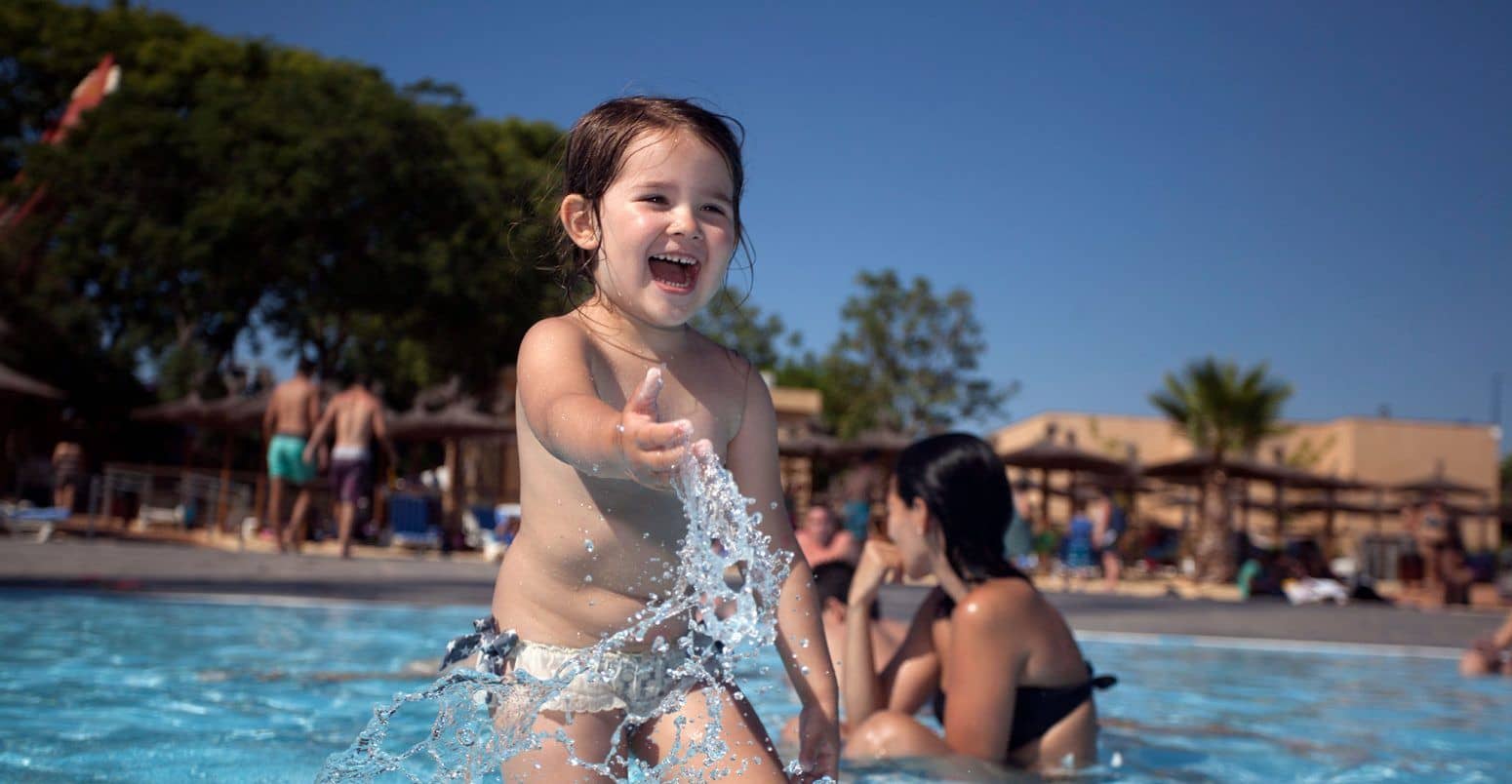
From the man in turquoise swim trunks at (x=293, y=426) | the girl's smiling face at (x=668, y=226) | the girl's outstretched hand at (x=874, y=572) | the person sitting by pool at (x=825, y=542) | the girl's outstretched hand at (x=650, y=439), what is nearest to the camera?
the girl's outstretched hand at (x=650, y=439)

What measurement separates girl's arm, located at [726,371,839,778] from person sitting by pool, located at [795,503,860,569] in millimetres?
2716

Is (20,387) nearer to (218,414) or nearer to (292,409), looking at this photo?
(218,414)

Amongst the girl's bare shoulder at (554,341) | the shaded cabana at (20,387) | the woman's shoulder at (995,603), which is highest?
the shaded cabana at (20,387)

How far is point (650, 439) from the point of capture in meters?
1.72

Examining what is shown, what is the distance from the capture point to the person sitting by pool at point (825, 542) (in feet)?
17.3

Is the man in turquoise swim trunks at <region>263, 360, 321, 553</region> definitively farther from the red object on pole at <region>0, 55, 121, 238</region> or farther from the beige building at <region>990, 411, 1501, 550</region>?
the beige building at <region>990, 411, 1501, 550</region>

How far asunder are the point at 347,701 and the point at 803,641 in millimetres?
3377

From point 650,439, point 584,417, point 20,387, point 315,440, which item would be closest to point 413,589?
point 315,440

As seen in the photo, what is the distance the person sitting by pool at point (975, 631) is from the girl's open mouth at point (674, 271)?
1.59 metres

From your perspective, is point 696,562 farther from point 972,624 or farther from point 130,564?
point 130,564

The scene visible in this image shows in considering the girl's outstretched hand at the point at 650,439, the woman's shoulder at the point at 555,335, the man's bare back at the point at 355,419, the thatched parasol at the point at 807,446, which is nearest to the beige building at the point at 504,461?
the thatched parasol at the point at 807,446

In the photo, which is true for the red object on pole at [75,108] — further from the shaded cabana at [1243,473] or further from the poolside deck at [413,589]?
the shaded cabana at [1243,473]

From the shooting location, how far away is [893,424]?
37188 millimetres

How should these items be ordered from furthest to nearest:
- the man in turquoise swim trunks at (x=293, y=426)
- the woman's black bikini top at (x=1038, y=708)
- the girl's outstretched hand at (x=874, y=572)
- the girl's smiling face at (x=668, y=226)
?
the man in turquoise swim trunks at (x=293, y=426) → the girl's outstretched hand at (x=874, y=572) → the woman's black bikini top at (x=1038, y=708) → the girl's smiling face at (x=668, y=226)
